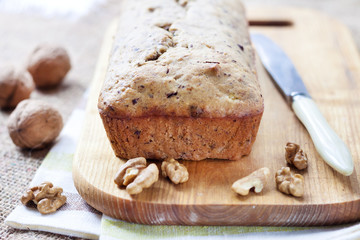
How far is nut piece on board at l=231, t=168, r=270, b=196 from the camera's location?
1.59 metres

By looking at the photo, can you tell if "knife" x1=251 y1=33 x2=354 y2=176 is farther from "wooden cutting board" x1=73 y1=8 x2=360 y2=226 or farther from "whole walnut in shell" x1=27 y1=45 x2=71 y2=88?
"whole walnut in shell" x1=27 y1=45 x2=71 y2=88

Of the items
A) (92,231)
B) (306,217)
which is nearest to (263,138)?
(306,217)

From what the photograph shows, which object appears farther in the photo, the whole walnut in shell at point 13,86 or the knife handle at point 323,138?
the whole walnut in shell at point 13,86

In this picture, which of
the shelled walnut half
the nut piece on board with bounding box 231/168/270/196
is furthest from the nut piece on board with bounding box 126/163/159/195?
the nut piece on board with bounding box 231/168/270/196

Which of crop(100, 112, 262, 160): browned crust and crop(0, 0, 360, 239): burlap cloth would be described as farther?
crop(0, 0, 360, 239): burlap cloth

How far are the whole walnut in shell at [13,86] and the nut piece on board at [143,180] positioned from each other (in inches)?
43.5

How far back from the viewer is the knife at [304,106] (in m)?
1.71

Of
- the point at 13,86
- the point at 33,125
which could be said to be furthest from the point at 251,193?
the point at 13,86

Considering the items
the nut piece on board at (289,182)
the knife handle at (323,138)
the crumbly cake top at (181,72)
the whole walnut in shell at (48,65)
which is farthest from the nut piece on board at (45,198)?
the knife handle at (323,138)

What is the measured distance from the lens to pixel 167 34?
194 cm

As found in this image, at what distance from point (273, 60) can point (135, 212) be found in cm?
128

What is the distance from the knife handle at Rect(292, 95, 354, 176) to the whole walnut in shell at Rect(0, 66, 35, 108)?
1.46 meters

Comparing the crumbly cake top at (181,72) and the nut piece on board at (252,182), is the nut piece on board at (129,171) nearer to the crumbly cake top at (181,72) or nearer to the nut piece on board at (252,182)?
the crumbly cake top at (181,72)

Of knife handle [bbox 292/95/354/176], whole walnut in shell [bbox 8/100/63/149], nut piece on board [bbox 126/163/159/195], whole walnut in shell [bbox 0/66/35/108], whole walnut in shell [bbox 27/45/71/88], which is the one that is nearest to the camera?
nut piece on board [bbox 126/163/159/195]
